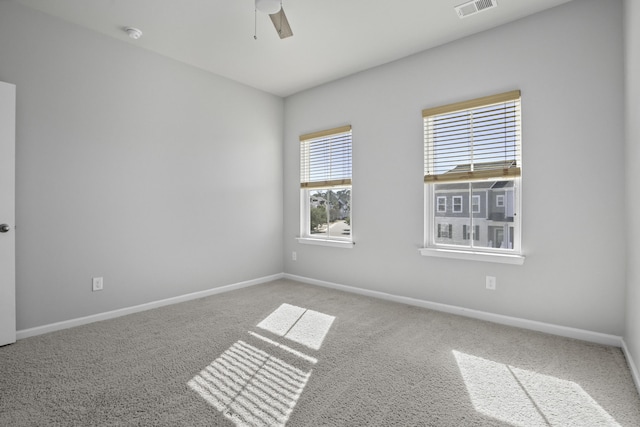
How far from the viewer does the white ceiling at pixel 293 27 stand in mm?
2713

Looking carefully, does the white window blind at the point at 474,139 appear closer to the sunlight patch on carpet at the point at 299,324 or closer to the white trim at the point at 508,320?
the white trim at the point at 508,320

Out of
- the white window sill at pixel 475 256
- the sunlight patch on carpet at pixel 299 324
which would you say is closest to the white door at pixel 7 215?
the sunlight patch on carpet at pixel 299 324

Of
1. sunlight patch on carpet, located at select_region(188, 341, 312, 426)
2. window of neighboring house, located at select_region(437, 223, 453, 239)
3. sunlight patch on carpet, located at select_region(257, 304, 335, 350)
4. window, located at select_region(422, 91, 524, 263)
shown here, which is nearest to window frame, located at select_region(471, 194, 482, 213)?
window, located at select_region(422, 91, 524, 263)

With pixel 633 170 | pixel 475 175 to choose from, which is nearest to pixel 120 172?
pixel 475 175

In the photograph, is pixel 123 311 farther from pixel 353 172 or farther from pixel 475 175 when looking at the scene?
pixel 475 175

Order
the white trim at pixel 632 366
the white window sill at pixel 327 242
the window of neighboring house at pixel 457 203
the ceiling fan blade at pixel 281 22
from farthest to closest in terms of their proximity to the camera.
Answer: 1. the white window sill at pixel 327 242
2. the window of neighboring house at pixel 457 203
3. the ceiling fan blade at pixel 281 22
4. the white trim at pixel 632 366

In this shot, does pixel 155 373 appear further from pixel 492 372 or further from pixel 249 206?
pixel 249 206

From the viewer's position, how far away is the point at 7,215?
8.48 ft

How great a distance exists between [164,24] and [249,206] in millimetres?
2271

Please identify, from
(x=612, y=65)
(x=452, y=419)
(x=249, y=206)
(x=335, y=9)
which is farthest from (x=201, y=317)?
(x=612, y=65)

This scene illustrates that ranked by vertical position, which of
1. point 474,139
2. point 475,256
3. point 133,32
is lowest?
point 475,256

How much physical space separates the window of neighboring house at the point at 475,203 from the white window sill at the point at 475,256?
0.41 m

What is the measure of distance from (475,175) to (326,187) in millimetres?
1913

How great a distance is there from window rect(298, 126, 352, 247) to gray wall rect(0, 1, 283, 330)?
65 centimetres
